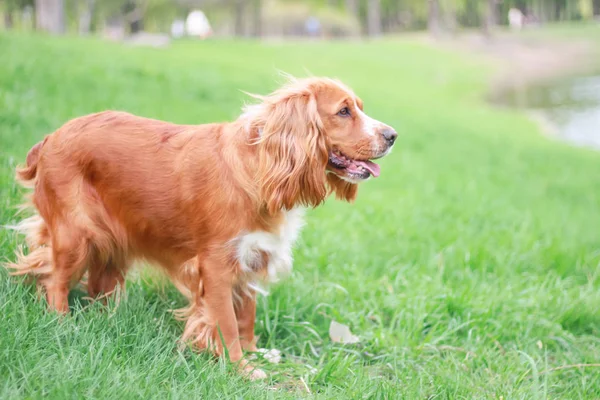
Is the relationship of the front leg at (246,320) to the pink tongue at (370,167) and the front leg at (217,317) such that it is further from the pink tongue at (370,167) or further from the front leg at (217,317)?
the pink tongue at (370,167)

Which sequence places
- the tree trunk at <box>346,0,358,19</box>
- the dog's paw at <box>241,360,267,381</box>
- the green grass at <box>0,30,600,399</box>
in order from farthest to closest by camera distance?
the tree trunk at <box>346,0,358,19</box> → the dog's paw at <box>241,360,267,381</box> → the green grass at <box>0,30,600,399</box>

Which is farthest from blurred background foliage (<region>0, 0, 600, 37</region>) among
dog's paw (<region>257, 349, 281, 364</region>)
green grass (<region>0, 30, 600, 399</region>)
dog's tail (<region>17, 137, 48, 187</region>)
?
dog's paw (<region>257, 349, 281, 364</region>)

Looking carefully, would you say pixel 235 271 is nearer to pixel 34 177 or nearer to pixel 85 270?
pixel 85 270

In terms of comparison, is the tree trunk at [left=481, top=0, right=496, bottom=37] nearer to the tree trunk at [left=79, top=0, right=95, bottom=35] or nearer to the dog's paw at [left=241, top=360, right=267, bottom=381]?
the tree trunk at [left=79, top=0, right=95, bottom=35]

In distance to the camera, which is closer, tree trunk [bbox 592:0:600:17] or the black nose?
the black nose

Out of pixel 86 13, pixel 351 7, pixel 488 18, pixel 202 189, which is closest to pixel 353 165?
pixel 202 189

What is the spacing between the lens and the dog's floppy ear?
312cm

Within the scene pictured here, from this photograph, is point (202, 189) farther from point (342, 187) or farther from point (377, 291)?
point (377, 291)

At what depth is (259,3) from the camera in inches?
1901

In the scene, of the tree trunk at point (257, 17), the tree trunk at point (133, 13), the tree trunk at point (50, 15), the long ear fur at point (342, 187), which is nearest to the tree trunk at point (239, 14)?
the tree trunk at point (257, 17)

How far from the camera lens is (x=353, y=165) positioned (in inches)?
133

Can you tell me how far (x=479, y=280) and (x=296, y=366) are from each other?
7.21 ft

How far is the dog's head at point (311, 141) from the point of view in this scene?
3145mm

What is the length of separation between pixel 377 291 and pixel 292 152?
5.59 ft
